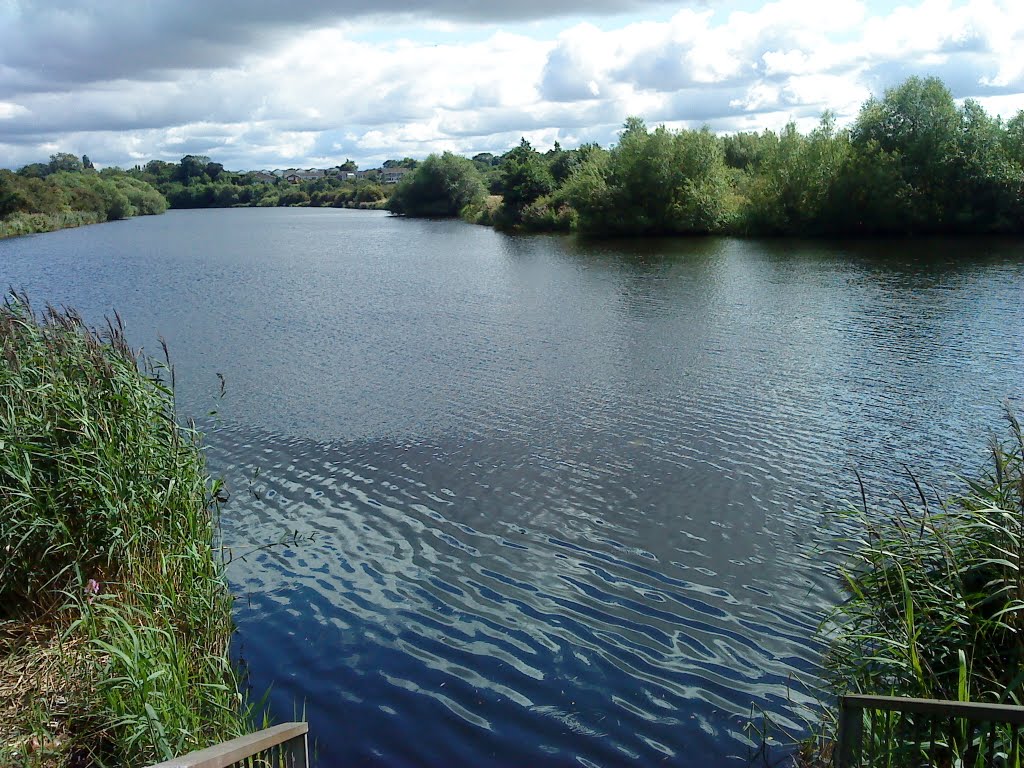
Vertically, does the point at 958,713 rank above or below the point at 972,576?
above

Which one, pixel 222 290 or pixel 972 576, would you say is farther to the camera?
pixel 222 290

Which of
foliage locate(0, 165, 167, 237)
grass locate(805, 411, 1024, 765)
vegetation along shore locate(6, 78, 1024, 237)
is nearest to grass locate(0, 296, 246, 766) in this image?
grass locate(805, 411, 1024, 765)

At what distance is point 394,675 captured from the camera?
25.7 feet

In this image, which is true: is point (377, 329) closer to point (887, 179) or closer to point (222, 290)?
point (222, 290)

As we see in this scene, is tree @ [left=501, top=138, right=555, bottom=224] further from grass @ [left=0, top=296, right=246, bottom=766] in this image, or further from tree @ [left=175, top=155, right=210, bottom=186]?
tree @ [left=175, top=155, right=210, bottom=186]

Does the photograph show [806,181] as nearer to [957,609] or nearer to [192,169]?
[957,609]

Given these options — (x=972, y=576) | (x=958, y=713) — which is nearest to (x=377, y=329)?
(x=972, y=576)

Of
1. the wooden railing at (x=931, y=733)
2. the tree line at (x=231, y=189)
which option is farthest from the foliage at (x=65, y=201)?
the wooden railing at (x=931, y=733)

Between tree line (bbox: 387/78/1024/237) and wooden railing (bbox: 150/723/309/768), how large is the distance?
49.2 meters

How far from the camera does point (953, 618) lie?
5.32 meters

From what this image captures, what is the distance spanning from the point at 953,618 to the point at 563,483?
24.1 feet

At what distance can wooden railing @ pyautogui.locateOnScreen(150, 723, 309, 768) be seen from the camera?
3.49 m

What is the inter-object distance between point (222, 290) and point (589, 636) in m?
29.7

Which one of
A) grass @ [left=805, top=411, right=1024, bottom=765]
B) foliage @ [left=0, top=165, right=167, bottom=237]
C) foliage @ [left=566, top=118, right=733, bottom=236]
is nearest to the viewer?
grass @ [left=805, top=411, right=1024, bottom=765]
